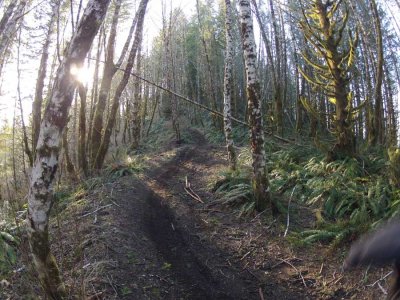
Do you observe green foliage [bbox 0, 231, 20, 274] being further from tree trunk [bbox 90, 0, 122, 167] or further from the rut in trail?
tree trunk [bbox 90, 0, 122, 167]

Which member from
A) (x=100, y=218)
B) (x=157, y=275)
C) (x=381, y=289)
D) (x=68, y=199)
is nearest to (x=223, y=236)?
(x=157, y=275)

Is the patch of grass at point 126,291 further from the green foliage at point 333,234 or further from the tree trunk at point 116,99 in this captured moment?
the tree trunk at point 116,99

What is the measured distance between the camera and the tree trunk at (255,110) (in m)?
7.28

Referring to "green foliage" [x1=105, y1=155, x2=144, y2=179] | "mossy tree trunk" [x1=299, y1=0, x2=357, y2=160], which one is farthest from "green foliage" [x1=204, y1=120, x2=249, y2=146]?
"mossy tree trunk" [x1=299, y1=0, x2=357, y2=160]

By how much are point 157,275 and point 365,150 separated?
681 cm

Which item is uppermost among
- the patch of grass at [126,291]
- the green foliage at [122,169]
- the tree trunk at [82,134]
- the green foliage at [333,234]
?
the tree trunk at [82,134]

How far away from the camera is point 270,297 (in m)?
4.93

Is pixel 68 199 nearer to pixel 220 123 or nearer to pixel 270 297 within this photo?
pixel 270 297

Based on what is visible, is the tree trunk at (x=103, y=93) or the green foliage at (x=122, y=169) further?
the green foliage at (x=122, y=169)

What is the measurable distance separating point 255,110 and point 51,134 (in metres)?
4.63

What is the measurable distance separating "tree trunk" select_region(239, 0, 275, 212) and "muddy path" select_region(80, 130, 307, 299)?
1388 mm

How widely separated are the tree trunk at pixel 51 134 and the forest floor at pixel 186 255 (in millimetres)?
332

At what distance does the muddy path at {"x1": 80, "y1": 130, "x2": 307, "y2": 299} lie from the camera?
193 inches

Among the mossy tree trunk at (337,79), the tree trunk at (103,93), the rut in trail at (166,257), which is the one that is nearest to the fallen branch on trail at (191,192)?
the rut in trail at (166,257)
